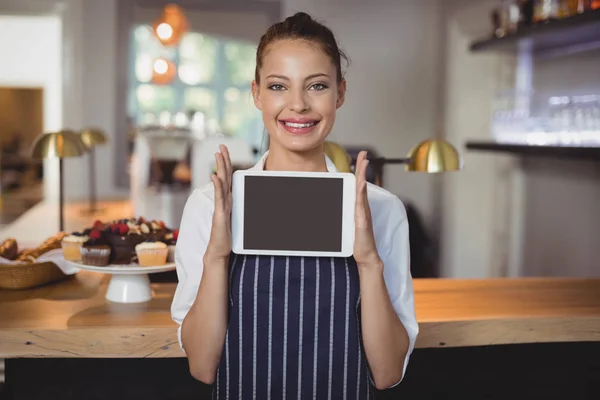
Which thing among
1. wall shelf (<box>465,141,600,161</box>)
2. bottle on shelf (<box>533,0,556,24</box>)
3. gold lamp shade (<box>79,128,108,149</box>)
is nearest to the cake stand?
gold lamp shade (<box>79,128,108,149</box>)

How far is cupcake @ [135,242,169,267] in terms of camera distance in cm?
189

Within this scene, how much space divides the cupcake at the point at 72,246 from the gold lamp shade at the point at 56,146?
1.49 feet

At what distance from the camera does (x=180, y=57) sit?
5879mm

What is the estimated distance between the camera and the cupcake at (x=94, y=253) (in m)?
1.89

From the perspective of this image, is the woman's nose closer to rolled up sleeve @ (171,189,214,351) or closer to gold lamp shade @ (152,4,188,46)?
rolled up sleeve @ (171,189,214,351)

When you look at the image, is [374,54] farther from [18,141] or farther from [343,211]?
[18,141]

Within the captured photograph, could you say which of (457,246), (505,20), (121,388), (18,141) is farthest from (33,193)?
(121,388)

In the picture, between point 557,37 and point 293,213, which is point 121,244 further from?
point 557,37

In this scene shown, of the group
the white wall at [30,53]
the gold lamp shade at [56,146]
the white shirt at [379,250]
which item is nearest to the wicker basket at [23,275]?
the gold lamp shade at [56,146]

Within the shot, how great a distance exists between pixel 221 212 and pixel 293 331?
0.25m

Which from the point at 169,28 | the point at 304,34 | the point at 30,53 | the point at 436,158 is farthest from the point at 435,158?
the point at 30,53

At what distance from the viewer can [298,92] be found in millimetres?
1223

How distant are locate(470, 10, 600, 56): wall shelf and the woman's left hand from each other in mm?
1766

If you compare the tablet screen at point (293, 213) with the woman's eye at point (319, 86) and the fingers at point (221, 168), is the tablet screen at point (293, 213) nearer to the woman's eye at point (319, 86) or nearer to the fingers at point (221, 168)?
the fingers at point (221, 168)
